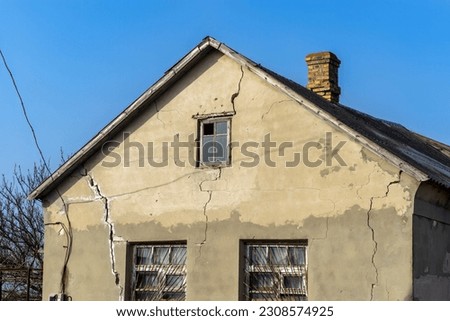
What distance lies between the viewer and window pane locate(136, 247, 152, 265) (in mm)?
14656

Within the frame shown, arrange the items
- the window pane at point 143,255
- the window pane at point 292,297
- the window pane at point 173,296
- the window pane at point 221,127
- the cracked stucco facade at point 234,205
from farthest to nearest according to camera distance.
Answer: the window pane at point 143,255, the window pane at point 221,127, the window pane at point 173,296, the window pane at point 292,297, the cracked stucco facade at point 234,205

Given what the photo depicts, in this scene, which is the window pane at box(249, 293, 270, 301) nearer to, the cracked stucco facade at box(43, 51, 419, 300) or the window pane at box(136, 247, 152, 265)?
the cracked stucco facade at box(43, 51, 419, 300)

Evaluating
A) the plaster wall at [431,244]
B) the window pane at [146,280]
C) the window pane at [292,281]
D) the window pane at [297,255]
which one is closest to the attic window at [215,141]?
the window pane at [297,255]

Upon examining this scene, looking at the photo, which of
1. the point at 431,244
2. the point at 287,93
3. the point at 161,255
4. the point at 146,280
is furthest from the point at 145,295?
the point at 431,244

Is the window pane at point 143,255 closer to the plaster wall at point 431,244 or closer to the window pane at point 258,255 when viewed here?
the window pane at point 258,255

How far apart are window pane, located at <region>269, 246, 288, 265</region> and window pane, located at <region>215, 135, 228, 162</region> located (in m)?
1.82

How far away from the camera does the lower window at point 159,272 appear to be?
14266 mm

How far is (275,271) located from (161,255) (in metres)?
2.26

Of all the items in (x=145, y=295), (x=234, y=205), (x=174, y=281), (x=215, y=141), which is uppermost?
(x=215, y=141)

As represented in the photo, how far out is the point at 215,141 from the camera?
14.3 metres

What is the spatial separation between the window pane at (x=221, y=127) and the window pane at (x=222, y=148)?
9 centimetres

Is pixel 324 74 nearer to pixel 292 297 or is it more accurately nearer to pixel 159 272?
pixel 159 272

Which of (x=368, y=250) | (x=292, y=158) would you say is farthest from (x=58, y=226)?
(x=368, y=250)
